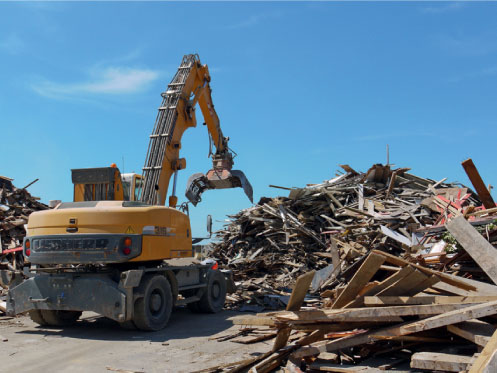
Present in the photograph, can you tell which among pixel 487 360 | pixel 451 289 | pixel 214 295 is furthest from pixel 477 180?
pixel 487 360

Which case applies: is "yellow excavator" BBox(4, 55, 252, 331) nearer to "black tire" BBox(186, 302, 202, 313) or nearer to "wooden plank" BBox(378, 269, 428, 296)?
"black tire" BBox(186, 302, 202, 313)

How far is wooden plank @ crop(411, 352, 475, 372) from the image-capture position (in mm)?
5184

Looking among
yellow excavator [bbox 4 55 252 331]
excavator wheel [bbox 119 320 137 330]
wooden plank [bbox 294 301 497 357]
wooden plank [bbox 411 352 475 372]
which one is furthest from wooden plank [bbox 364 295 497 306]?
excavator wheel [bbox 119 320 137 330]

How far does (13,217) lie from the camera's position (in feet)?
53.5

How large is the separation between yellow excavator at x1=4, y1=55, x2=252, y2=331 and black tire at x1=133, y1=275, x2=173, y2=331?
0.06 feet

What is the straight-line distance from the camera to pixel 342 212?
15695 mm

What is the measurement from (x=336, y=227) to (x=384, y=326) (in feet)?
30.0

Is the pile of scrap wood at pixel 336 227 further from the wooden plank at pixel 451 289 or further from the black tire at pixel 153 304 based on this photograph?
the black tire at pixel 153 304

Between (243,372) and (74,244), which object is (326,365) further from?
(74,244)

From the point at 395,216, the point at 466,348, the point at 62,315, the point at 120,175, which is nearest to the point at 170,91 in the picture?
the point at 120,175

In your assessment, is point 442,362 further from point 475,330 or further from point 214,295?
point 214,295

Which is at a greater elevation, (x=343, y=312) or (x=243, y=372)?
(x=343, y=312)

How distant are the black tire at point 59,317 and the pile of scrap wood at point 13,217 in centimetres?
546

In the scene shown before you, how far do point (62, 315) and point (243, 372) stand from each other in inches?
216
